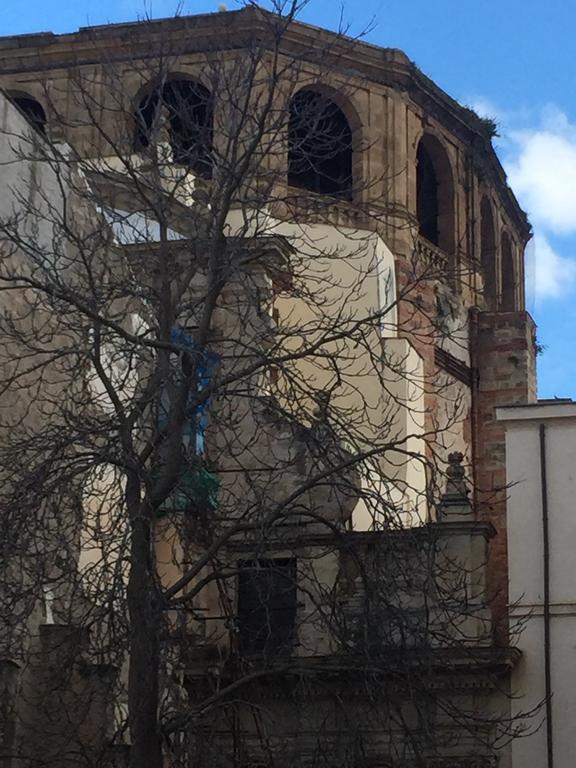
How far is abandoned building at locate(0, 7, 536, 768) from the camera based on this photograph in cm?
1394

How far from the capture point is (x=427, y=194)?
35.9m

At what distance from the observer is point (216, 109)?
1725cm

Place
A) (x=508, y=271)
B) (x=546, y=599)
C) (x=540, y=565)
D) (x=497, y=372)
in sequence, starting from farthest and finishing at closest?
(x=508, y=271) < (x=497, y=372) < (x=540, y=565) < (x=546, y=599)

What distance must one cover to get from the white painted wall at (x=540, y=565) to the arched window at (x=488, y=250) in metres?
13.4

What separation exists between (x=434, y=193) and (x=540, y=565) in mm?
14276

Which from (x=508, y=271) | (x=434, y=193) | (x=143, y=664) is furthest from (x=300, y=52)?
(x=143, y=664)

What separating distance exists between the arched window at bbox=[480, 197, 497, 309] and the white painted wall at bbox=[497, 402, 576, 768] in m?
13.4

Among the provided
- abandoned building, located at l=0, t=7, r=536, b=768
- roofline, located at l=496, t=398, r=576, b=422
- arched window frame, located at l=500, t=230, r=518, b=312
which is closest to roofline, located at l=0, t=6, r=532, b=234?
abandoned building, located at l=0, t=7, r=536, b=768

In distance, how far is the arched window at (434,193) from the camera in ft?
116

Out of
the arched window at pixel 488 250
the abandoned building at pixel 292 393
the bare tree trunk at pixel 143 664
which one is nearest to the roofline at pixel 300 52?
the abandoned building at pixel 292 393

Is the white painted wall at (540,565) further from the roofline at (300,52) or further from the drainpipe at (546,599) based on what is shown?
the roofline at (300,52)

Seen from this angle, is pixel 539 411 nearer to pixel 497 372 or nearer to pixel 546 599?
pixel 546 599

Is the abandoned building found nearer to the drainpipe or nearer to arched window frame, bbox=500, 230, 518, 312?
arched window frame, bbox=500, 230, 518, 312

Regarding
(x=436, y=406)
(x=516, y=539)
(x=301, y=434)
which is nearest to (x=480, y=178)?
A: (x=436, y=406)
